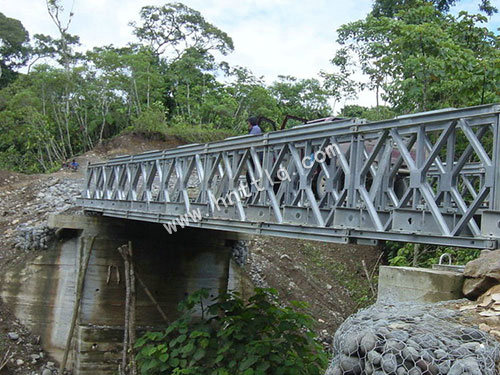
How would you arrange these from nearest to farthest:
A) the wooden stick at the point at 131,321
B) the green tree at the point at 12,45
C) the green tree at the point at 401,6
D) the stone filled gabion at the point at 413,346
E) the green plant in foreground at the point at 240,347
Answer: the stone filled gabion at the point at 413,346, the green plant in foreground at the point at 240,347, the wooden stick at the point at 131,321, the green tree at the point at 401,6, the green tree at the point at 12,45

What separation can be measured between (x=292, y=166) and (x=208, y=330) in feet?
20.0

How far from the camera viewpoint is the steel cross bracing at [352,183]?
6391 mm

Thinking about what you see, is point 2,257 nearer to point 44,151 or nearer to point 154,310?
point 154,310

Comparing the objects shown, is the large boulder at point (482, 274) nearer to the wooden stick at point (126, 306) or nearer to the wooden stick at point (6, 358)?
the wooden stick at point (126, 306)

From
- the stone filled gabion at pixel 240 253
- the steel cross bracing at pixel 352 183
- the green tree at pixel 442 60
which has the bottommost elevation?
the stone filled gabion at pixel 240 253

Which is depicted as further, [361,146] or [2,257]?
[2,257]

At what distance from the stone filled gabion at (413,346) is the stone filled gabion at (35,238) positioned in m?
14.9

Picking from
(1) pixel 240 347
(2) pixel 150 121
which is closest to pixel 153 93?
(2) pixel 150 121

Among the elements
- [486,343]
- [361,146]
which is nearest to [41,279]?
[361,146]

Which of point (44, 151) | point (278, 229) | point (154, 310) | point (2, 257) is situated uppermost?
point (44, 151)

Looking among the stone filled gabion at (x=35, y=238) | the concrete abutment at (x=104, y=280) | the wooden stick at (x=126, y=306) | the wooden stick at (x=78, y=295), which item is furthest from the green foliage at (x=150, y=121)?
the wooden stick at (x=126, y=306)

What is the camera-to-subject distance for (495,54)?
17.1 m

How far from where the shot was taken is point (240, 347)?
1348 cm

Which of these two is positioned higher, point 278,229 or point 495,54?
point 495,54
